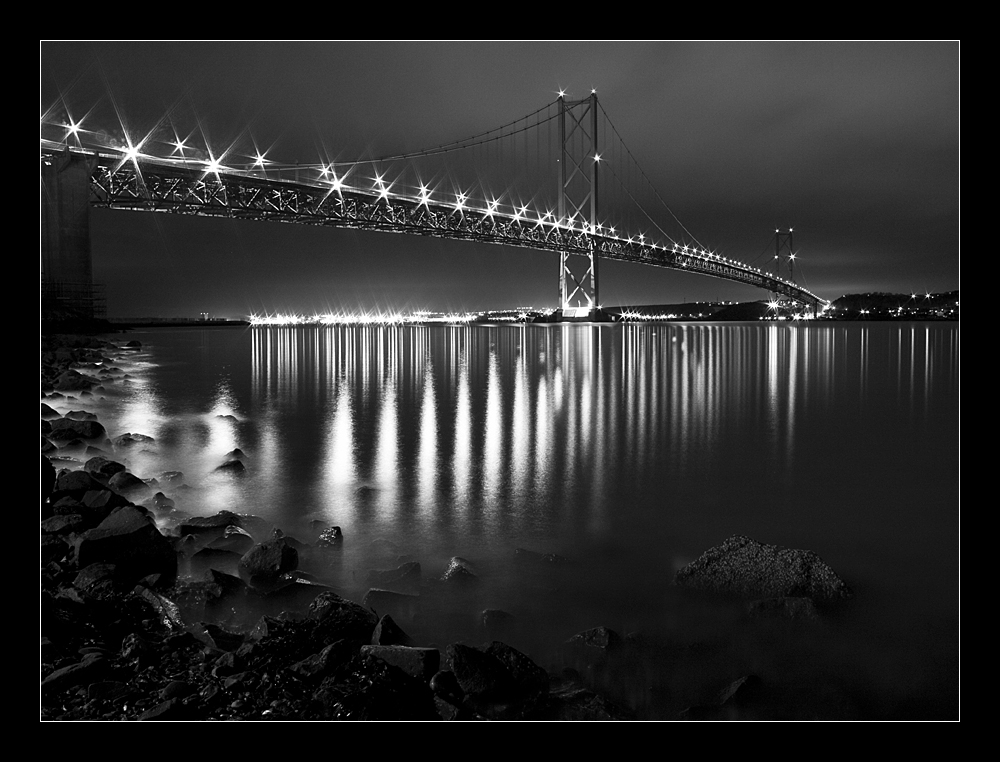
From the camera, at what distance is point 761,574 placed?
285 cm

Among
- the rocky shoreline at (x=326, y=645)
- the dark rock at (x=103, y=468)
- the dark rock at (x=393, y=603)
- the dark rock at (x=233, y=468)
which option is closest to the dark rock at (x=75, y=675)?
the rocky shoreline at (x=326, y=645)

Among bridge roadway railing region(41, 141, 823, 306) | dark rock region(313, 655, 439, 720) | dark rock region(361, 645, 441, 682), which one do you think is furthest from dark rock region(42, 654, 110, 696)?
bridge roadway railing region(41, 141, 823, 306)

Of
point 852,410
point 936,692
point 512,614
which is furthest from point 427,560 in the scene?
point 852,410

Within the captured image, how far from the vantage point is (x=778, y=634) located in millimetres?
2488

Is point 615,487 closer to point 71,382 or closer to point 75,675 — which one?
point 75,675

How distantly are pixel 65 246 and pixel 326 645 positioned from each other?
17.0 m

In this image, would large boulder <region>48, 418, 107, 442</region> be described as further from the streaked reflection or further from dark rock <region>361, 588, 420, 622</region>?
dark rock <region>361, 588, 420, 622</region>

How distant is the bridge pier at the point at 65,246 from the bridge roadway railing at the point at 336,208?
23.5ft

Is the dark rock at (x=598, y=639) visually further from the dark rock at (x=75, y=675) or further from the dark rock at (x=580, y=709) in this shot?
the dark rock at (x=75, y=675)

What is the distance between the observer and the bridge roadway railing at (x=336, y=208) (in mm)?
28375

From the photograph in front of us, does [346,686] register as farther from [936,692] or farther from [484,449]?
[484,449]

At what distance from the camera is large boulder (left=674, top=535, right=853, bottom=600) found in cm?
277

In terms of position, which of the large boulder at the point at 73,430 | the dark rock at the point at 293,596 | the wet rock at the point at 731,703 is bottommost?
the wet rock at the point at 731,703
